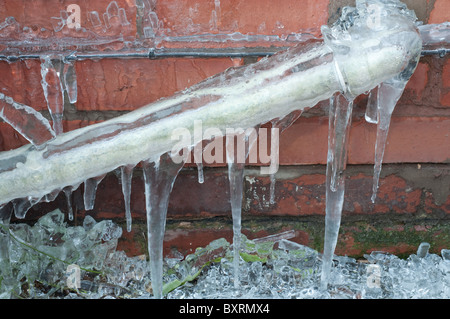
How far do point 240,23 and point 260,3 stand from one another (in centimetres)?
7

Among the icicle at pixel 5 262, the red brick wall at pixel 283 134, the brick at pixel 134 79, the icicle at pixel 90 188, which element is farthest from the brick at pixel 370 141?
the icicle at pixel 5 262

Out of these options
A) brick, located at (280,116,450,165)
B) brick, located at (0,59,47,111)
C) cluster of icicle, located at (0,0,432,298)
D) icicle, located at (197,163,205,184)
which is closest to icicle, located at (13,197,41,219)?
cluster of icicle, located at (0,0,432,298)

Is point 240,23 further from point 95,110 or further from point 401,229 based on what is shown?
point 401,229

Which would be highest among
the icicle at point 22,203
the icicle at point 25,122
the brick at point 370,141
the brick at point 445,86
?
the brick at point 445,86

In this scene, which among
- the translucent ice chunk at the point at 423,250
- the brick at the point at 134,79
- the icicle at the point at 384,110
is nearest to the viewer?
the icicle at the point at 384,110

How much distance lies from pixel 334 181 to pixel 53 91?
2.67 ft

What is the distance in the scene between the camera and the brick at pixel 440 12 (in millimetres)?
1205

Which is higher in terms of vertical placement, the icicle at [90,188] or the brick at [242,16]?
the brick at [242,16]

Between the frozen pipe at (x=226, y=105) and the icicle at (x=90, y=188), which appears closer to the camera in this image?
the frozen pipe at (x=226, y=105)

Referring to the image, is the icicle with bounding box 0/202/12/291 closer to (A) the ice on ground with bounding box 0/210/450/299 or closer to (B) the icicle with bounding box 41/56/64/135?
(A) the ice on ground with bounding box 0/210/450/299

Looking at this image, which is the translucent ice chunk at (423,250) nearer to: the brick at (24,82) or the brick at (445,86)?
the brick at (445,86)

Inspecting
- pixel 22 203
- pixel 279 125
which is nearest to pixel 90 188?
pixel 22 203

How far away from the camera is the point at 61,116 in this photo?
1.28 metres

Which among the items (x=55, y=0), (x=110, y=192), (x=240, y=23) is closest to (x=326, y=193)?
(x=240, y=23)
